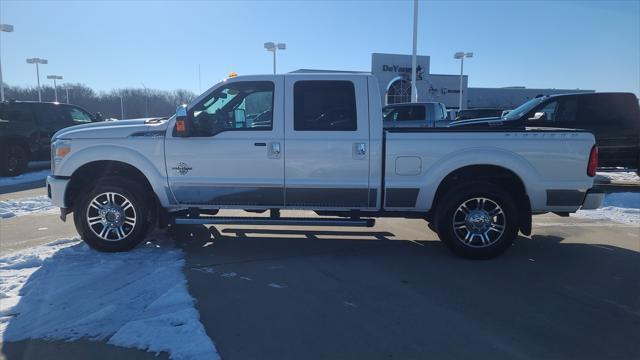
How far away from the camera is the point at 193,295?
4230mm

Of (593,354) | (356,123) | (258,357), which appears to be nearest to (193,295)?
(258,357)

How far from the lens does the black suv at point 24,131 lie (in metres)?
12.0

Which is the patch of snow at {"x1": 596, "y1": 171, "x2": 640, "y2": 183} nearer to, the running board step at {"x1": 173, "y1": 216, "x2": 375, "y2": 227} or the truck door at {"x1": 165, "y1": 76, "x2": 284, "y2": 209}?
the running board step at {"x1": 173, "y1": 216, "x2": 375, "y2": 227}

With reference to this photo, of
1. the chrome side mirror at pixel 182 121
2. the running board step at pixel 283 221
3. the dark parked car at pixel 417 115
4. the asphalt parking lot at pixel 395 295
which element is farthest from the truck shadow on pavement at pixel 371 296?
the dark parked car at pixel 417 115

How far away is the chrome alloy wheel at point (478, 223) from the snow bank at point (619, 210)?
3592mm

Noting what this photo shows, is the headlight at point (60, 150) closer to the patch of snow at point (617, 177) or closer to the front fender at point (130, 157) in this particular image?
the front fender at point (130, 157)

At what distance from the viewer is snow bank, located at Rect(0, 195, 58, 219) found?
302 inches

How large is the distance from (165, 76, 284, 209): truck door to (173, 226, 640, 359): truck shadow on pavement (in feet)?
2.64

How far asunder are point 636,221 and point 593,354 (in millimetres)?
5359

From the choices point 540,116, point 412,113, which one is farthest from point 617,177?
point 412,113

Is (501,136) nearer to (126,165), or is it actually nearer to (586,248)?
(586,248)

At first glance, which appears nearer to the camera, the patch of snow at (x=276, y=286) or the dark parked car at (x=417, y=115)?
the patch of snow at (x=276, y=286)

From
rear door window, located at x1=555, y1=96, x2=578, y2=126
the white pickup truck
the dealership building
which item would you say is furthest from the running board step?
the dealership building

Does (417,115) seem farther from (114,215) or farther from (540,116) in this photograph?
(114,215)
